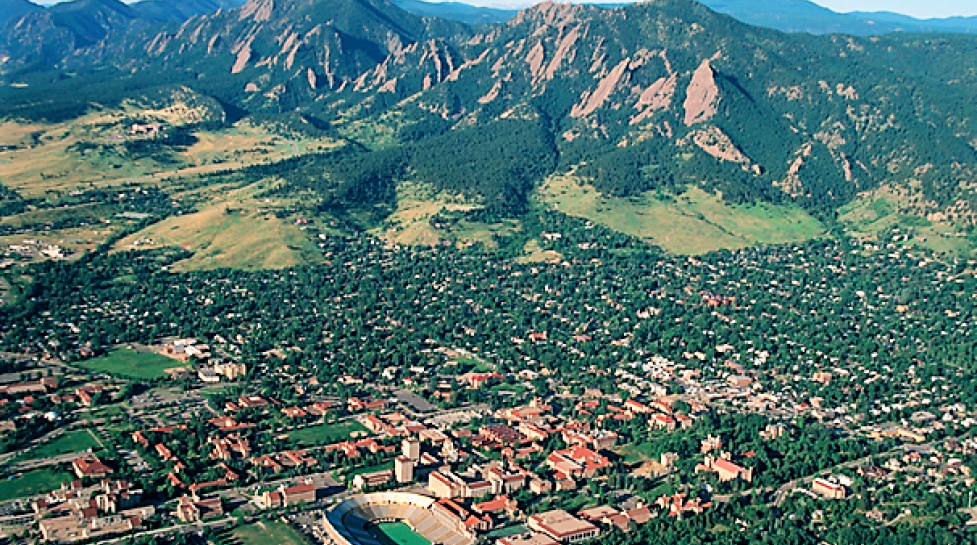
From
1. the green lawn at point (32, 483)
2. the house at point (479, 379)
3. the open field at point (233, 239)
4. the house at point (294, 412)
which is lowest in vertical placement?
the open field at point (233, 239)

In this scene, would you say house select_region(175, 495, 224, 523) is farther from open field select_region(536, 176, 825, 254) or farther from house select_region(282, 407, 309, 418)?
open field select_region(536, 176, 825, 254)

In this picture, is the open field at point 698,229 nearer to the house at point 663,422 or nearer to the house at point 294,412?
the house at point 663,422

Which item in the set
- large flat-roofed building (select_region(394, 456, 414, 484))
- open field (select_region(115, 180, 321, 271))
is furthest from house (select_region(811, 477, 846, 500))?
open field (select_region(115, 180, 321, 271))

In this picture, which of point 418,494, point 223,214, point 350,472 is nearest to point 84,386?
point 350,472

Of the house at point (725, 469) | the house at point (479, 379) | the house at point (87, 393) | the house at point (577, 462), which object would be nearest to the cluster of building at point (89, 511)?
the house at point (87, 393)

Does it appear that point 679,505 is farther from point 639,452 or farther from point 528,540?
point 639,452

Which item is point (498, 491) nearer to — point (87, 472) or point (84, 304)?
point (87, 472)
